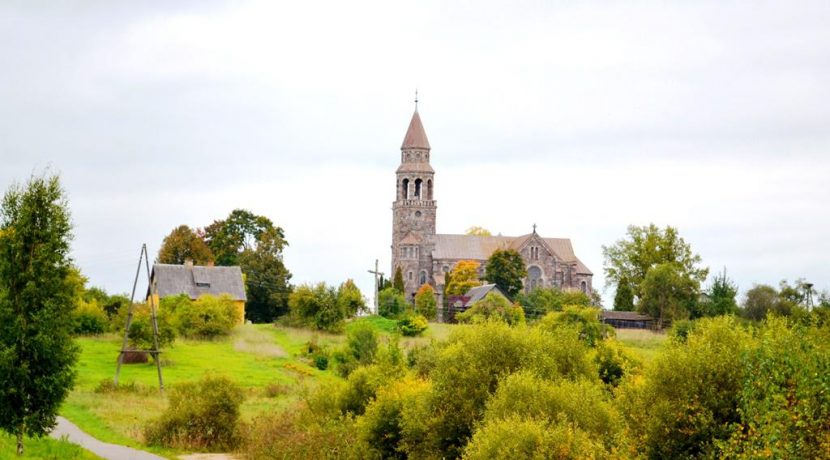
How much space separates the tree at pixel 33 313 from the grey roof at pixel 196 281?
48.5m

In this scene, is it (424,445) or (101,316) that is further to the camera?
(101,316)

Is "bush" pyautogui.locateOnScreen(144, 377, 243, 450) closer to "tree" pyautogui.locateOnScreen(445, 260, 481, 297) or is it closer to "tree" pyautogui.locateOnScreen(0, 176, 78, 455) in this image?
"tree" pyautogui.locateOnScreen(0, 176, 78, 455)

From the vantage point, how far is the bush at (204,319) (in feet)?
233

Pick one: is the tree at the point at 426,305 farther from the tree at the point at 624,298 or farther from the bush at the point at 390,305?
the tree at the point at 624,298

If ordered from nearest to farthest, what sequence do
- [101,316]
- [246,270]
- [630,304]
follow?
[101,316] < [246,270] < [630,304]

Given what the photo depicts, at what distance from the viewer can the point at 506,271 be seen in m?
118

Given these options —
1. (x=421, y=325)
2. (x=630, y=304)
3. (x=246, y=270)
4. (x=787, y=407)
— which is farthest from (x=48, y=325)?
(x=630, y=304)

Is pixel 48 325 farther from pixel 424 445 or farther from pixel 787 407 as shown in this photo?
pixel 787 407

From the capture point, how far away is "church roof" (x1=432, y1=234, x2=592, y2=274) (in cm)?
12900

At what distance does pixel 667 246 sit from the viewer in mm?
121875

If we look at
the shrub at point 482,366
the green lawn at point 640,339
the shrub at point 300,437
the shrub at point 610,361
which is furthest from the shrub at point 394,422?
the green lawn at point 640,339

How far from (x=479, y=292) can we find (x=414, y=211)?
2334 centimetres

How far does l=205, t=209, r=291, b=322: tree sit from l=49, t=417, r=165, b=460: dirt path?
58605 millimetres

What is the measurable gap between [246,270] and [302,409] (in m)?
62.0
